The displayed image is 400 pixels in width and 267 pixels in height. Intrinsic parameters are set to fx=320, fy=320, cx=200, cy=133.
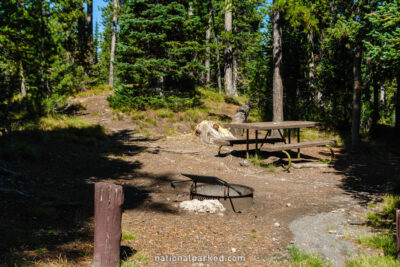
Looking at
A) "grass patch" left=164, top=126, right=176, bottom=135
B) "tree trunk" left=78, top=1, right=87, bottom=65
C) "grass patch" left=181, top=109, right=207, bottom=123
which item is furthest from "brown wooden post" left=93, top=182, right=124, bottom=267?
"tree trunk" left=78, top=1, right=87, bottom=65

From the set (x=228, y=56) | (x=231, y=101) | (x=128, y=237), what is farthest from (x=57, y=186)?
(x=228, y=56)

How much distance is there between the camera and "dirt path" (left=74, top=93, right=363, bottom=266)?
4508mm

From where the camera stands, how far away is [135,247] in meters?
4.41

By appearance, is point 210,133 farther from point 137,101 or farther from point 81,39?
point 81,39

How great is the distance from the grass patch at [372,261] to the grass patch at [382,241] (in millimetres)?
406

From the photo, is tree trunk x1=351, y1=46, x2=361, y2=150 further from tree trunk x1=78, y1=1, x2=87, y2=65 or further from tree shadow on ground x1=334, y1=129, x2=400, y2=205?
tree trunk x1=78, y1=1, x2=87, y2=65

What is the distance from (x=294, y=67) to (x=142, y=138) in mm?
9075

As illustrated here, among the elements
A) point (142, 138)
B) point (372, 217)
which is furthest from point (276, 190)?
point (142, 138)

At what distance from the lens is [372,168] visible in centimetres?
1024

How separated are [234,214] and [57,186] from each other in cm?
383

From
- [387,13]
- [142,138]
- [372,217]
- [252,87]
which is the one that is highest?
[387,13]

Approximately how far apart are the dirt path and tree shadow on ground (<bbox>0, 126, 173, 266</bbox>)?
0.69 feet

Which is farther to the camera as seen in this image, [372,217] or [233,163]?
[233,163]

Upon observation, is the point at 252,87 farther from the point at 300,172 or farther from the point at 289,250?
the point at 289,250
